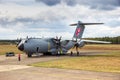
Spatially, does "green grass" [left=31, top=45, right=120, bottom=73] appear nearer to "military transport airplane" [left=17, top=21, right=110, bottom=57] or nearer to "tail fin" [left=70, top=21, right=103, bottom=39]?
"military transport airplane" [left=17, top=21, right=110, bottom=57]

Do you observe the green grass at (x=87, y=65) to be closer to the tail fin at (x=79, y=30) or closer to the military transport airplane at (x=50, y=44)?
the military transport airplane at (x=50, y=44)

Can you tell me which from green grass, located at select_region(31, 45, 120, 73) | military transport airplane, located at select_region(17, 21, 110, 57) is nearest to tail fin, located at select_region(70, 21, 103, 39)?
military transport airplane, located at select_region(17, 21, 110, 57)

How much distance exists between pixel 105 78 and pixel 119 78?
1211mm

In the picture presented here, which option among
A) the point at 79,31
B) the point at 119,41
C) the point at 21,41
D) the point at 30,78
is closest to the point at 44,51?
the point at 21,41

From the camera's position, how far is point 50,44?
56656 millimetres

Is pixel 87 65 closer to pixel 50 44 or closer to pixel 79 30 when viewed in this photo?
pixel 50 44

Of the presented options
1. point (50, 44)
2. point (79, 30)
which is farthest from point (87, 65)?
point (79, 30)

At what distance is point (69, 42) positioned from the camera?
6109cm

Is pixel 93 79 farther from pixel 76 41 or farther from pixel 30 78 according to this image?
pixel 76 41

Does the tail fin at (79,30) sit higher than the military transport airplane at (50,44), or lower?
higher

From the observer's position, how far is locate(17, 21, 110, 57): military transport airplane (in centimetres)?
5147

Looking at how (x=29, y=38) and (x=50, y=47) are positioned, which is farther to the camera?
(x=50, y=47)

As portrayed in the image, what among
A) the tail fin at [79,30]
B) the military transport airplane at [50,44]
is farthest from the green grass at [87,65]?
the tail fin at [79,30]

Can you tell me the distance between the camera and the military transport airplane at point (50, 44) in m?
51.5
